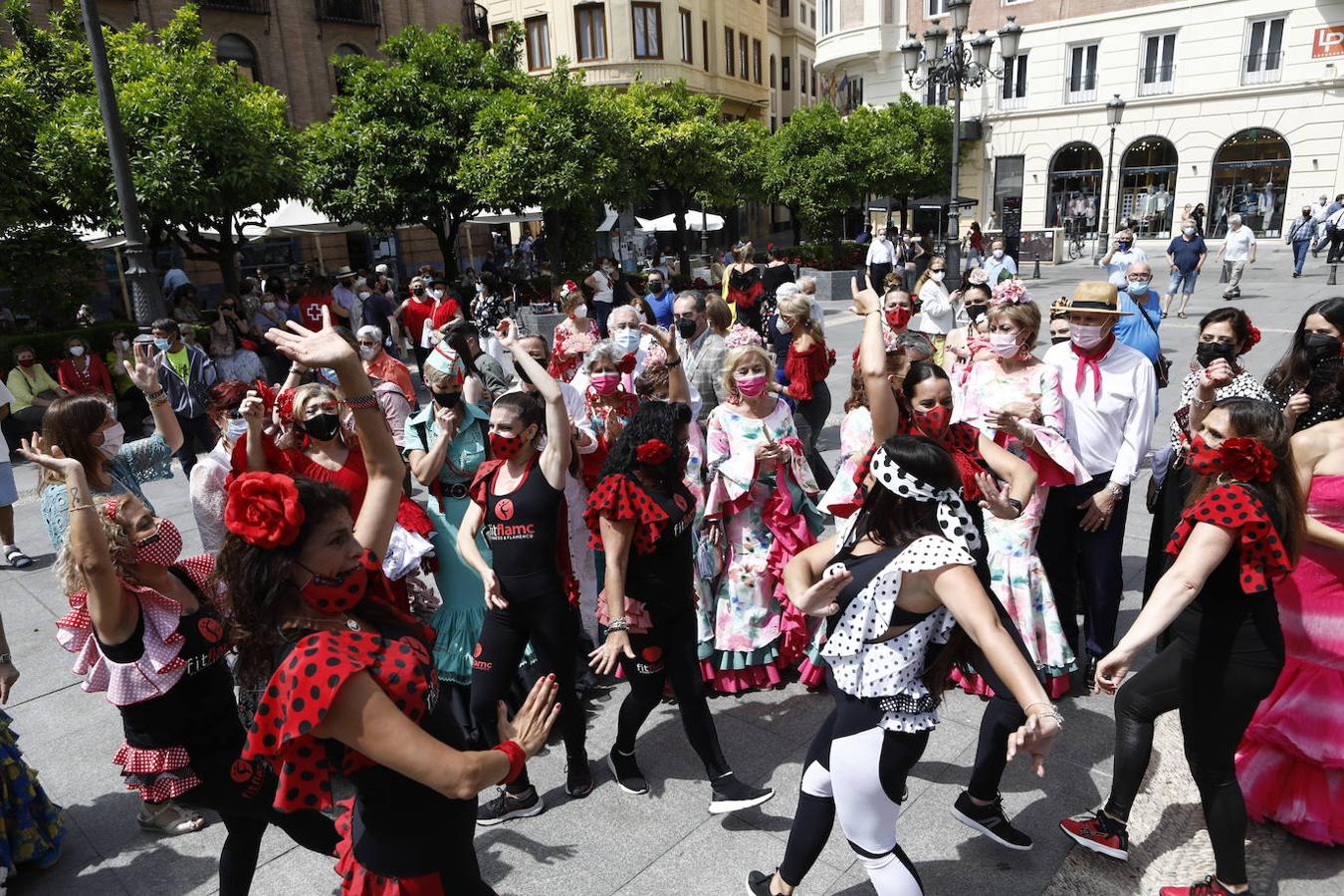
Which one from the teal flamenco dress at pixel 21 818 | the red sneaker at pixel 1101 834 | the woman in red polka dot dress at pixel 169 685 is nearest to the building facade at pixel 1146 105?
the red sneaker at pixel 1101 834

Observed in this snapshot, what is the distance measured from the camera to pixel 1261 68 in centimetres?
3056

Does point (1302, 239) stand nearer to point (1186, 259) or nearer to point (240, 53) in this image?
point (1186, 259)

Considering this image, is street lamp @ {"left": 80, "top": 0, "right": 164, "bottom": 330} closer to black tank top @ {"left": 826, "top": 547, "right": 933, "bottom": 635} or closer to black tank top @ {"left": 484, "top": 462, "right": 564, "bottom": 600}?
black tank top @ {"left": 484, "top": 462, "right": 564, "bottom": 600}

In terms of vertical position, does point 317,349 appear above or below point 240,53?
below

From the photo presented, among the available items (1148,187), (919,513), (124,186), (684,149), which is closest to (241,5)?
(684,149)

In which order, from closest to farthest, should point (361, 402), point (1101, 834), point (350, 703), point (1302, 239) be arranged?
point (350, 703)
point (361, 402)
point (1101, 834)
point (1302, 239)

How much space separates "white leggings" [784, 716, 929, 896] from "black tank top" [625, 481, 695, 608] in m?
1.13

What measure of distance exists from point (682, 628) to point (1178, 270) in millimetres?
16320

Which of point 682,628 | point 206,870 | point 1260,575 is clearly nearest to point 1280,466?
point 1260,575

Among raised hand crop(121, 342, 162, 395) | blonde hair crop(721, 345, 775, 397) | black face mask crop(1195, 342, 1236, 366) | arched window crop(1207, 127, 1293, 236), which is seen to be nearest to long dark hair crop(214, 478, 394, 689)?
raised hand crop(121, 342, 162, 395)

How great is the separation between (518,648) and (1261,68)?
37.8m

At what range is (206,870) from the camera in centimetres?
352

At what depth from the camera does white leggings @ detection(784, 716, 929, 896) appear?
2.59m

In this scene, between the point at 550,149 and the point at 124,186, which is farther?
the point at 550,149
